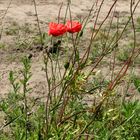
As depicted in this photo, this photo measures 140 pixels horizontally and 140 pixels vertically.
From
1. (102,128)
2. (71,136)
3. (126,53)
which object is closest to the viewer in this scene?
(71,136)

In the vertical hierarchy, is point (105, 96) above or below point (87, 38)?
above

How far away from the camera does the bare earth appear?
171 inches

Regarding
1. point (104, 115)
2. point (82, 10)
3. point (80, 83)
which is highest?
point (80, 83)

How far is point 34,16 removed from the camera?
6266mm

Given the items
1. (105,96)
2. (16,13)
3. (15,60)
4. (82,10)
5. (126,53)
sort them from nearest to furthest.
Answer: (105,96)
(15,60)
(126,53)
(16,13)
(82,10)

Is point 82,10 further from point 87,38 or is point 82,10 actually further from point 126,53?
point 126,53

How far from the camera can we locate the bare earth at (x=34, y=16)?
171 inches

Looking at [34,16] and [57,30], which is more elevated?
[57,30]

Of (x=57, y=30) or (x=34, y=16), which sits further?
(x=34, y=16)

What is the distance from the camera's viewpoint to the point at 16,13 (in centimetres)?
630

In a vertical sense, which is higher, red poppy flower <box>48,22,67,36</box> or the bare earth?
red poppy flower <box>48,22,67,36</box>

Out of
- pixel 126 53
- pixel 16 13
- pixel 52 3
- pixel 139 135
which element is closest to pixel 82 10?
pixel 52 3

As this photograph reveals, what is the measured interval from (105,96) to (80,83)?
0.43 feet

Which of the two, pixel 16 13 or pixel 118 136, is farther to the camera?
pixel 16 13
